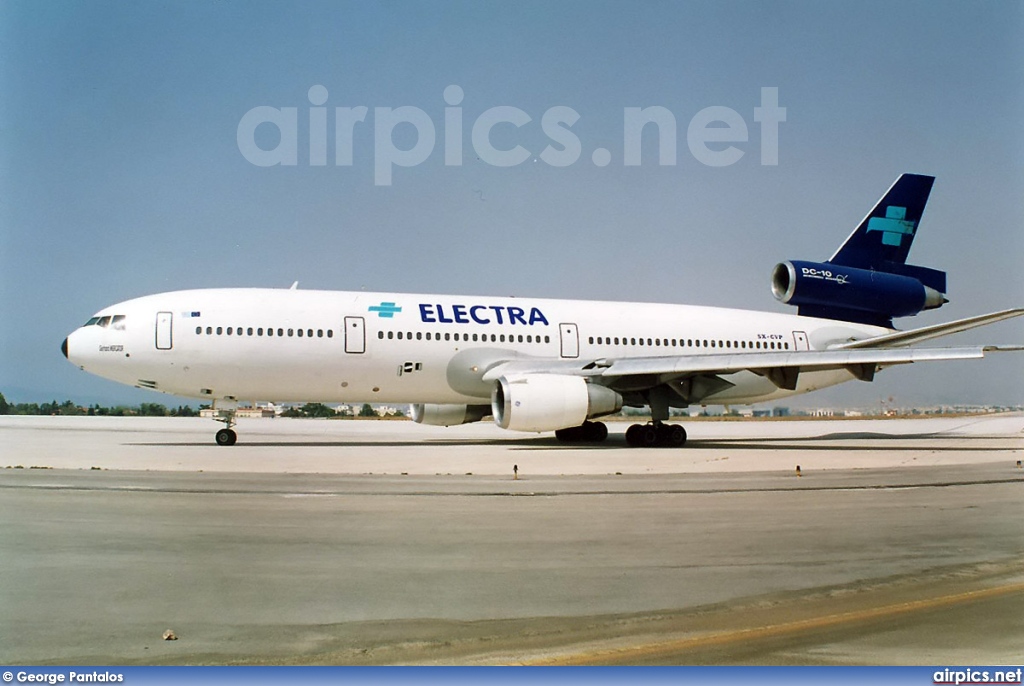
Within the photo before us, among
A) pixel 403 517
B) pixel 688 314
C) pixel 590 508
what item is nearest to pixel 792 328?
pixel 688 314

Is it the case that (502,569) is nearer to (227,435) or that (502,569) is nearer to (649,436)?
(227,435)

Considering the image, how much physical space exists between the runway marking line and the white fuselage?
17408 mm

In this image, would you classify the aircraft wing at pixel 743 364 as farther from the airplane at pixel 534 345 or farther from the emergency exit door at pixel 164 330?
the emergency exit door at pixel 164 330

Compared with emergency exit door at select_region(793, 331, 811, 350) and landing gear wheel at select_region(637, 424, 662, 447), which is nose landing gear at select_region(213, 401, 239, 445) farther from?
emergency exit door at select_region(793, 331, 811, 350)

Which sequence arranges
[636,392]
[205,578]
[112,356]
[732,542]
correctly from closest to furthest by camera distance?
[205,578] → [732,542] → [112,356] → [636,392]

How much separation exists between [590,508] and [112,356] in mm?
14535

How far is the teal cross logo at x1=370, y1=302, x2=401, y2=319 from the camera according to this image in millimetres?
22359

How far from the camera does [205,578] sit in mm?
5984

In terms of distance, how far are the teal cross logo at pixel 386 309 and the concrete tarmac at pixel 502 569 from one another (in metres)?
9.41

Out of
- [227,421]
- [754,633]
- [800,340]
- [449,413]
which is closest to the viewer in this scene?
[754,633]

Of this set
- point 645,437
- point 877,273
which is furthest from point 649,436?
point 877,273

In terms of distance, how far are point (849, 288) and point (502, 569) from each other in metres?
24.0

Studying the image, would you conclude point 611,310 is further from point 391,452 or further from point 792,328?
point 391,452

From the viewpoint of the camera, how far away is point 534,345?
78.5 ft
